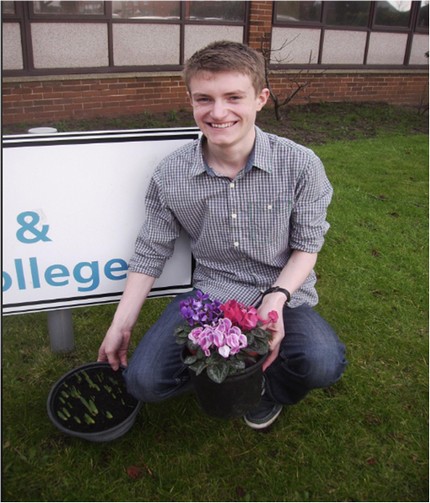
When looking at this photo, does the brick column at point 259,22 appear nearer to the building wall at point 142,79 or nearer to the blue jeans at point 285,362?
the building wall at point 142,79

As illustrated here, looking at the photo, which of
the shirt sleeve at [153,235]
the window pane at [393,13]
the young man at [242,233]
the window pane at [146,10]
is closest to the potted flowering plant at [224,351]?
the young man at [242,233]

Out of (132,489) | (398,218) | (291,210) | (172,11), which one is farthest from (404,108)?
(132,489)

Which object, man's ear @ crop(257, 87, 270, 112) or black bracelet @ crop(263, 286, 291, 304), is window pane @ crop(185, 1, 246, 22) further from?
black bracelet @ crop(263, 286, 291, 304)

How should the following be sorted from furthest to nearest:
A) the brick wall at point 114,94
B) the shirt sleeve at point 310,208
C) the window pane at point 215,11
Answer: the window pane at point 215,11 → the brick wall at point 114,94 → the shirt sleeve at point 310,208

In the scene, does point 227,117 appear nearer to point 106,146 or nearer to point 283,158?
point 283,158

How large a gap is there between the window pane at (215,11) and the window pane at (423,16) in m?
4.22

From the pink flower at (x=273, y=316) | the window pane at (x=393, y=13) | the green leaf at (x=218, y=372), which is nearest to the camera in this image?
the green leaf at (x=218, y=372)

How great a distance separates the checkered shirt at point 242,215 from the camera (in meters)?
2.07

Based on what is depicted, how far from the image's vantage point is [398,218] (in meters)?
4.43

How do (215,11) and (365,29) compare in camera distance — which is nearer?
(215,11)

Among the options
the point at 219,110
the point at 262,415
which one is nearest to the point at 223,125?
the point at 219,110

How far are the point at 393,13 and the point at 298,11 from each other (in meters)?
2.36

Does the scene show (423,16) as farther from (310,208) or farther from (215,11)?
(310,208)

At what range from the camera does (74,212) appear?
7.63 feet
